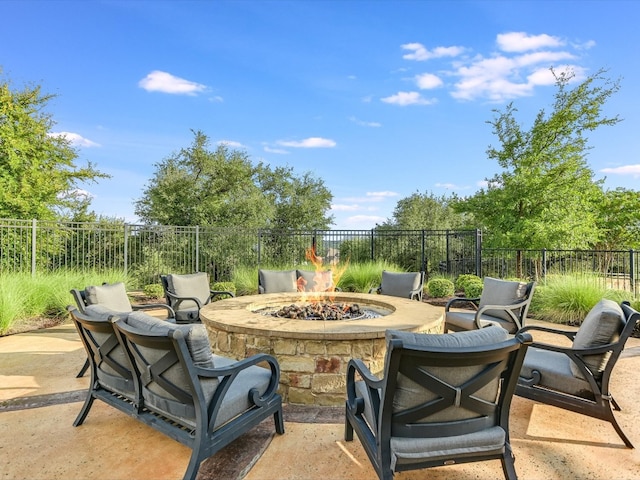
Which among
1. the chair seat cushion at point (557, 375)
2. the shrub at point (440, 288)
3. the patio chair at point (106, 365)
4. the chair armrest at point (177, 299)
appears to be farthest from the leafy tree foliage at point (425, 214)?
the patio chair at point (106, 365)

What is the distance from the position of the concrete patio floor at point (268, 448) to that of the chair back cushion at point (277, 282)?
3.09 metres

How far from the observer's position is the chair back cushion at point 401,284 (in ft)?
18.6

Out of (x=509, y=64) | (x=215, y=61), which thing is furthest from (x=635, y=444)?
(x=215, y=61)

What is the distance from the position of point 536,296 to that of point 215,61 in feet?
28.3

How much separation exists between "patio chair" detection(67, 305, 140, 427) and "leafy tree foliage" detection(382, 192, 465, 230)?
650 inches

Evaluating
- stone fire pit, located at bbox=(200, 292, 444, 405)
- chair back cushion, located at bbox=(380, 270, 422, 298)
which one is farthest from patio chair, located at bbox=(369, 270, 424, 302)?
stone fire pit, located at bbox=(200, 292, 444, 405)

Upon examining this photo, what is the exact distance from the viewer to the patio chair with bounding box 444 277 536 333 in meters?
4.03

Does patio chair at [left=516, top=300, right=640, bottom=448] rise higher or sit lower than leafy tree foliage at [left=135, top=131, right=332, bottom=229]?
lower

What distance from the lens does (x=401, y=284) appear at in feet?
19.0

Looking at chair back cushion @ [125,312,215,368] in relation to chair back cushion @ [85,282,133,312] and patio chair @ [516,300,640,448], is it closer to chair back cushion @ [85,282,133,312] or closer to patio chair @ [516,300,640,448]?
chair back cushion @ [85,282,133,312]

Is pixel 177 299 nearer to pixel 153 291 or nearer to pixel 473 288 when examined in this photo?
pixel 153 291

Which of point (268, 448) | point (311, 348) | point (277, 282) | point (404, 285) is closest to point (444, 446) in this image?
point (268, 448)

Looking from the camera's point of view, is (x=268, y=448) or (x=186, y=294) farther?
(x=186, y=294)

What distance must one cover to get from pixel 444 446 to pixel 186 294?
4.22m
